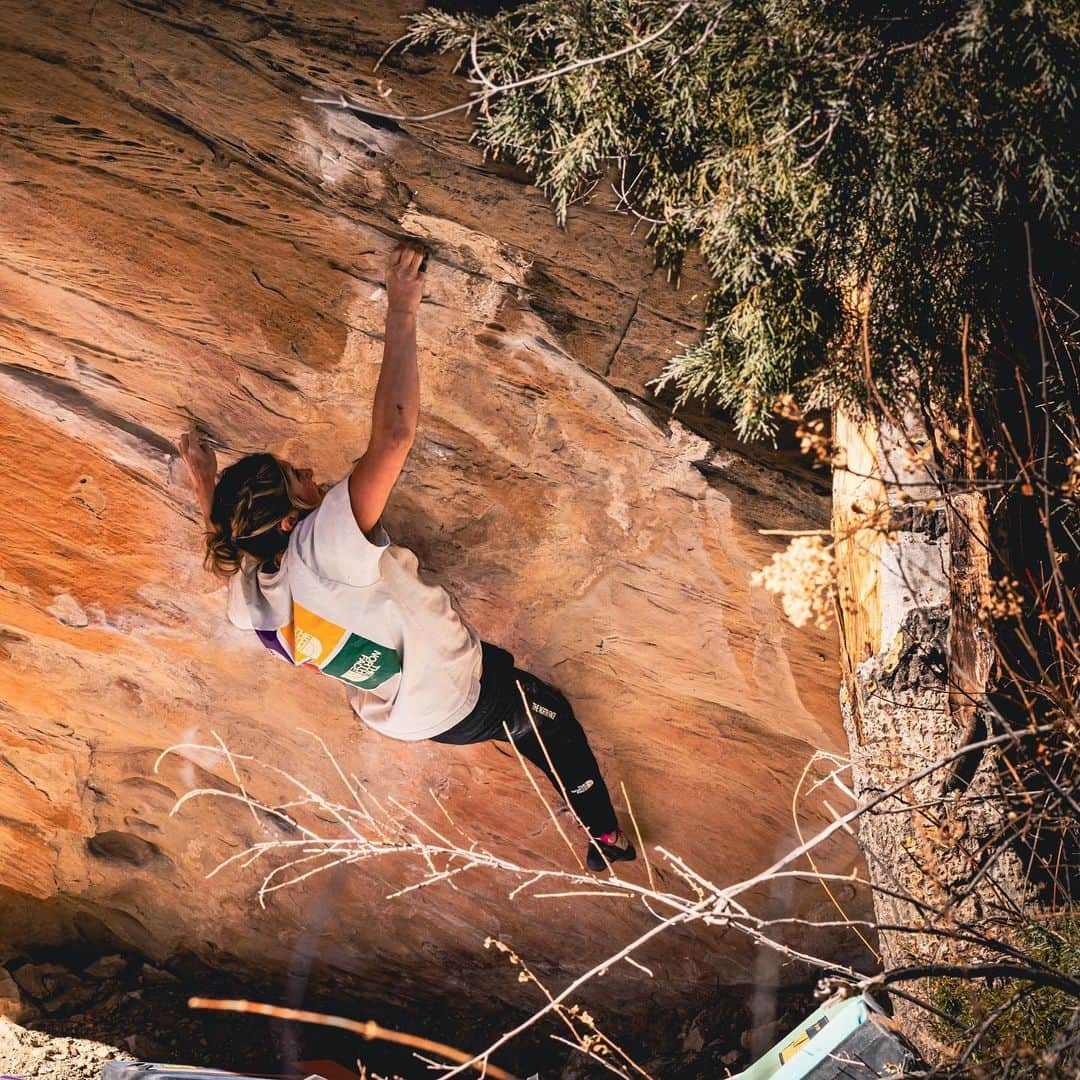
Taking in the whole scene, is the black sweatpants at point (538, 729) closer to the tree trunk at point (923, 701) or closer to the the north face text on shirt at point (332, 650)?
the the north face text on shirt at point (332, 650)

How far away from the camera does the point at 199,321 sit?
11.3ft

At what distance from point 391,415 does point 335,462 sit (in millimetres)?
813

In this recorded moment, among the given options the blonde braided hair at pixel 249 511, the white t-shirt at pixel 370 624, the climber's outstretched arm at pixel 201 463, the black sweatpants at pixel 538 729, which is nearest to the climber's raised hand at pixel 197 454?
the climber's outstretched arm at pixel 201 463

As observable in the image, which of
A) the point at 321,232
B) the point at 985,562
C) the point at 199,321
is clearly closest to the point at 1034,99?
the point at 985,562

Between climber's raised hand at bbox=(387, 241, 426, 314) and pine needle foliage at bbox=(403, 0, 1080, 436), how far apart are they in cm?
49

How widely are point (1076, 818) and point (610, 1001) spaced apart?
381 cm

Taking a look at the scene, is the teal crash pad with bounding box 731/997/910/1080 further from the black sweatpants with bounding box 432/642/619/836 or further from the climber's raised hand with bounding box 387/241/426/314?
the climber's raised hand with bounding box 387/241/426/314

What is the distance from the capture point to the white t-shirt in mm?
3340

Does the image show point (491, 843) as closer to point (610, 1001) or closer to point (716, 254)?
point (610, 1001)

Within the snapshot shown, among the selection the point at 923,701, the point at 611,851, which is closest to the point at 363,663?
the point at 611,851

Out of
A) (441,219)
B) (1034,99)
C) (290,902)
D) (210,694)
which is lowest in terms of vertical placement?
(290,902)

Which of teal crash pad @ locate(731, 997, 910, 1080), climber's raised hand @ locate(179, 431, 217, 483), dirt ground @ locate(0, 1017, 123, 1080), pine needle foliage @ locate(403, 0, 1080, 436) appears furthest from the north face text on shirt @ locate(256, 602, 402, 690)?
dirt ground @ locate(0, 1017, 123, 1080)

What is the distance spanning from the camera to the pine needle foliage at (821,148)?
229 cm

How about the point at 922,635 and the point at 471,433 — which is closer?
the point at 922,635
